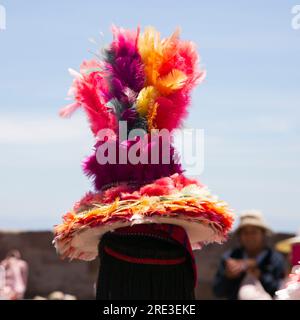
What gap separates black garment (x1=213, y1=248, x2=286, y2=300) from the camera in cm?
820

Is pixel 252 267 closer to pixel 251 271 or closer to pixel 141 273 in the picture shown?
pixel 251 271

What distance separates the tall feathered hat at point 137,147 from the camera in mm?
5574

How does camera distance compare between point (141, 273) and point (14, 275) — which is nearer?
point (141, 273)

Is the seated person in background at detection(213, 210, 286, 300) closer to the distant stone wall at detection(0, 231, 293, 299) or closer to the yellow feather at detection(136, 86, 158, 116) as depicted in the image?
the yellow feather at detection(136, 86, 158, 116)

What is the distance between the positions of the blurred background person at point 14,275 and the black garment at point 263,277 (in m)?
2.89

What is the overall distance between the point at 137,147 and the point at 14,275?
6.08 metres

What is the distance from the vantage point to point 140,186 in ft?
18.6

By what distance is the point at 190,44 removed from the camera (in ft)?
19.5

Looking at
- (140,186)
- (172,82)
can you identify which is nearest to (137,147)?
(140,186)

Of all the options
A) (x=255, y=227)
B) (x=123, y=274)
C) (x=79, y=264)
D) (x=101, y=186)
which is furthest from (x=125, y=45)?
(x=79, y=264)

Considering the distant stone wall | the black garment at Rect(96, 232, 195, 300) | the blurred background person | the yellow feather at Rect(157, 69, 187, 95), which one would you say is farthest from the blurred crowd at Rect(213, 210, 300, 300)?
the distant stone wall

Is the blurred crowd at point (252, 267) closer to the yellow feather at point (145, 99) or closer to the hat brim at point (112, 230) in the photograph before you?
the hat brim at point (112, 230)

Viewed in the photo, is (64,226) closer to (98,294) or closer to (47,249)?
(98,294)

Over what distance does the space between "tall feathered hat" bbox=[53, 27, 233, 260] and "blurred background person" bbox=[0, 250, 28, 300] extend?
16.0 feet
